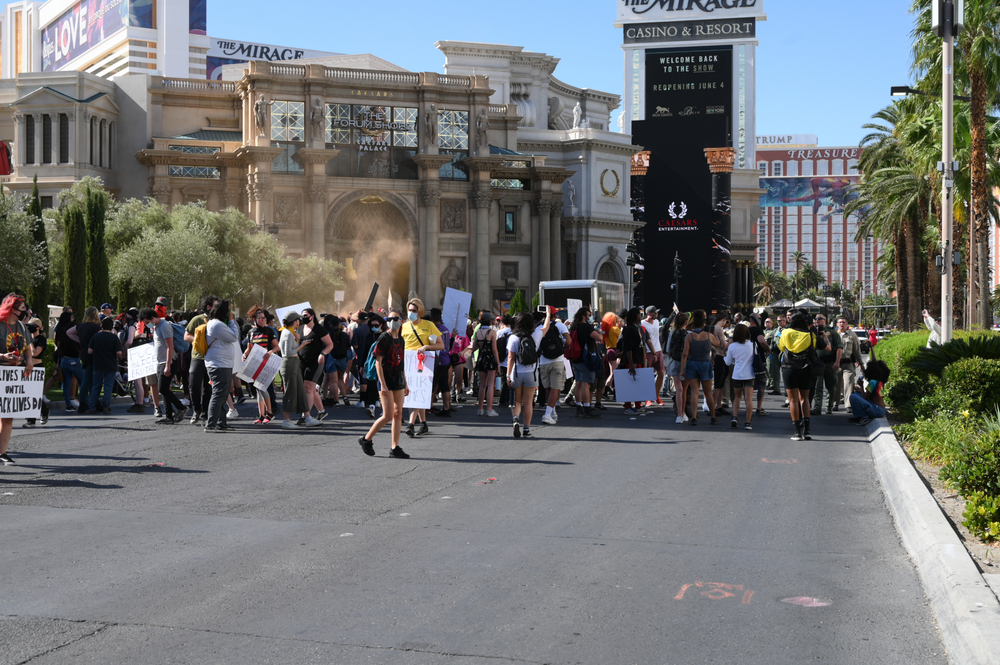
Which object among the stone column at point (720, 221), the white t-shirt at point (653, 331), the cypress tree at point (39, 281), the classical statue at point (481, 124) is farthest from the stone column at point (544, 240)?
the white t-shirt at point (653, 331)

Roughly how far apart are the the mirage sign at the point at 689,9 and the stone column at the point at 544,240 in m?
63.5

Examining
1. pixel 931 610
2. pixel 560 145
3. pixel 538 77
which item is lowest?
pixel 931 610

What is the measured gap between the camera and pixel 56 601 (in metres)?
5.53

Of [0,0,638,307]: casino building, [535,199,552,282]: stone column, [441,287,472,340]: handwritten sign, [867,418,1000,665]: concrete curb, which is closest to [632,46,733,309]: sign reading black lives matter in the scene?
[0,0,638,307]: casino building

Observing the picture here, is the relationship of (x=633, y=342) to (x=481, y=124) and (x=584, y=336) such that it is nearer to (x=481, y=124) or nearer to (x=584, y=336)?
(x=584, y=336)

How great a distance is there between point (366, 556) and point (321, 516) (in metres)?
1.47

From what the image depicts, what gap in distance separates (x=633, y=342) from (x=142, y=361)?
813 cm

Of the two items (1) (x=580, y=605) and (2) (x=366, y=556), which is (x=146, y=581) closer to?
(2) (x=366, y=556)

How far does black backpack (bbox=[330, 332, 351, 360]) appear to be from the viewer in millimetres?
18750

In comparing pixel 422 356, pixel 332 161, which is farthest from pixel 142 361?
pixel 332 161

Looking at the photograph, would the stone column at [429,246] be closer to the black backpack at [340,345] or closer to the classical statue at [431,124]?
the classical statue at [431,124]

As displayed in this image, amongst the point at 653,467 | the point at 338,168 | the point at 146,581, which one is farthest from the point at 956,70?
the point at 338,168

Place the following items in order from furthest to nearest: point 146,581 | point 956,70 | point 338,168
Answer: point 338,168, point 956,70, point 146,581

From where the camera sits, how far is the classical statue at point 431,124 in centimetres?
6291
